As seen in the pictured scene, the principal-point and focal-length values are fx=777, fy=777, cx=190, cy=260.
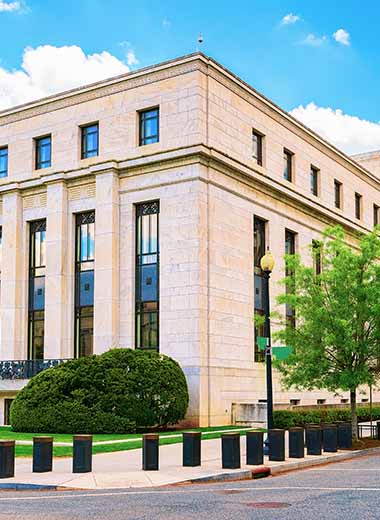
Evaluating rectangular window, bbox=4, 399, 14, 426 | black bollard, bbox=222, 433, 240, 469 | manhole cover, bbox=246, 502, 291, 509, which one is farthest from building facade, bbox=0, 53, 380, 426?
manhole cover, bbox=246, 502, 291, 509

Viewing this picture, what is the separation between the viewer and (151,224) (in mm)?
35844

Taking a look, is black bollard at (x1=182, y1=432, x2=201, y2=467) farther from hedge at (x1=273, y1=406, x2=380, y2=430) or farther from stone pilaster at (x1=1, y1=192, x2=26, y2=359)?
stone pilaster at (x1=1, y1=192, x2=26, y2=359)

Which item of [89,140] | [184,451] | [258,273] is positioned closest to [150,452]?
[184,451]

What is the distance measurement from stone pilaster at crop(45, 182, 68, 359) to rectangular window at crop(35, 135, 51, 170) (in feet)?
7.34

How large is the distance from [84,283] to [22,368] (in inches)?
198

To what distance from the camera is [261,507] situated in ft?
39.7

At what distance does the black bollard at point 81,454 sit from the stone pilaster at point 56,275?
19555 mm

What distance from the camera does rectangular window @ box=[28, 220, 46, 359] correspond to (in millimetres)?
38312

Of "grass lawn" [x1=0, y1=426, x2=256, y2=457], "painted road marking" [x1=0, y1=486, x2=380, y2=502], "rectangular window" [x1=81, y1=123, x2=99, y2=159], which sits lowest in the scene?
"grass lawn" [x1=0, y1=426, x2=256, y2=457]

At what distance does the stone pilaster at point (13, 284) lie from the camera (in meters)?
38.3

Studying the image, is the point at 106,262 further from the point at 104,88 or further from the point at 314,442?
the point at 314,442

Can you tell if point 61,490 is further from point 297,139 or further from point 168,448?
point 297,139

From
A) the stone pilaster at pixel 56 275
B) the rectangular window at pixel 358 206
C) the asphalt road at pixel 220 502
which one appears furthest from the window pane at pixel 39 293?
the asphalt road at pixel 220 502

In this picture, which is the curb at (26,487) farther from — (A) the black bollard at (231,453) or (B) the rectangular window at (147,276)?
(B) the rectangular window at (147,276)
